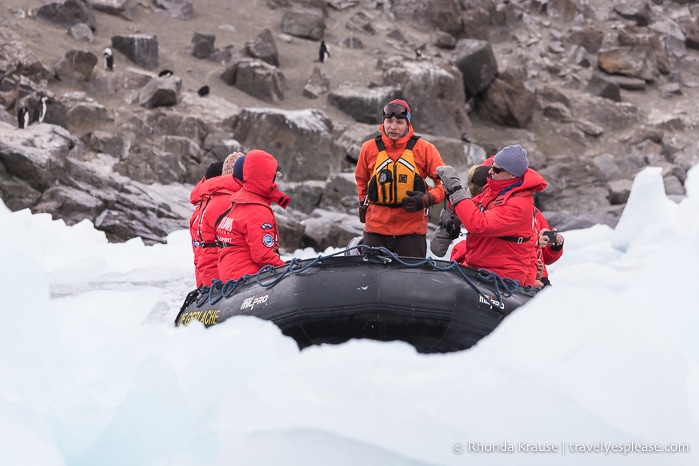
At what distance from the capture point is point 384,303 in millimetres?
3992

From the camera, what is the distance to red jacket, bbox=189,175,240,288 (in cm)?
506

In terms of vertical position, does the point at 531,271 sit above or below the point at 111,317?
below

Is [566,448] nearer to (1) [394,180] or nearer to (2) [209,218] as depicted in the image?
(1) [394,180]

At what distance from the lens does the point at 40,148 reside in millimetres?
12219

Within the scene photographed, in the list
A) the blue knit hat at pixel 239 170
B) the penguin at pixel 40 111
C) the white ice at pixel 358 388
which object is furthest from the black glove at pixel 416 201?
the penguin at pixel 40 111

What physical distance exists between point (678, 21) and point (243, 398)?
32.5 meters

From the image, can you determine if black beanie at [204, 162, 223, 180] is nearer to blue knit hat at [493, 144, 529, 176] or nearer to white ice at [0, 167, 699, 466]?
blue knit hat at [493, 144, 529, 176]

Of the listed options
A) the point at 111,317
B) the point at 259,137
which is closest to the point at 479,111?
the point at 259,137

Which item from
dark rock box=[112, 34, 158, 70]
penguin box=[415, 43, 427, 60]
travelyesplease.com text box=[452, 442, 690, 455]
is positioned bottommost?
penguin box=[415, 43, 427, 60]

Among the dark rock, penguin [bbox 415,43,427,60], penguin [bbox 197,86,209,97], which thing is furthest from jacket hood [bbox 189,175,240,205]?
penguin [bbox 415,43,427,60]

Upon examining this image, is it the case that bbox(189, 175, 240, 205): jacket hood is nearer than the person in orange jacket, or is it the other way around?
bbox(189, 175, 240, 205): jacket hood

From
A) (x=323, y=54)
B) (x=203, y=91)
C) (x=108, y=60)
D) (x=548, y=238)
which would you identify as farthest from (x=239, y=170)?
(x=323, y=54)

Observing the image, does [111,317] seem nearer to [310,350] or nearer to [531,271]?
[310,350]

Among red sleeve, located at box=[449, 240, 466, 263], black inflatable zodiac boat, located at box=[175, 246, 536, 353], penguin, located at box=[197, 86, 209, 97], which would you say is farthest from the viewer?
penguin, located at box=[197, 86, 209, 97]
